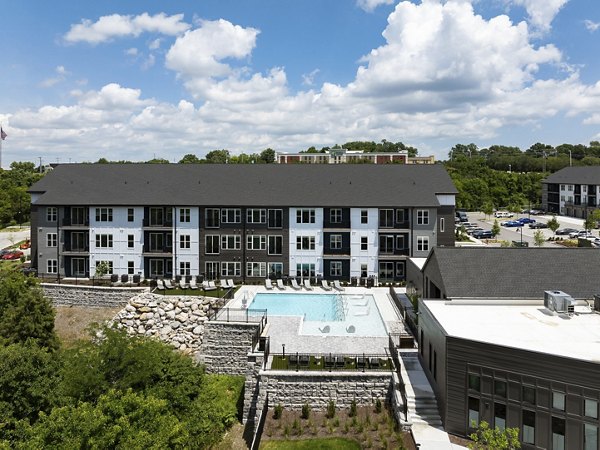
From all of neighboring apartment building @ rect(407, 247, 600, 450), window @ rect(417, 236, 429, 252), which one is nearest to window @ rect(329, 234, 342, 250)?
window @ rect(417, 236, 429, 252)

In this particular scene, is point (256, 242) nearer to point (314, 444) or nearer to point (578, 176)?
point (314, 444)

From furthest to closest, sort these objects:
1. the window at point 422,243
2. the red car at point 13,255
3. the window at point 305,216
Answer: the red car at point 13,255 < the window at point 305,216 < the window at point 422,243

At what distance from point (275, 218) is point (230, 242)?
4.58m

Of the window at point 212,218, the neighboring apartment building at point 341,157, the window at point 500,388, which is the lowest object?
the window at point 500,388

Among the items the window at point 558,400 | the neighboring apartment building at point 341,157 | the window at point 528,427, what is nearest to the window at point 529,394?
the window at point 528,427

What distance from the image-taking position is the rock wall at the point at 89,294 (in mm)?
38938

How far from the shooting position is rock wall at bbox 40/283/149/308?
38938mm

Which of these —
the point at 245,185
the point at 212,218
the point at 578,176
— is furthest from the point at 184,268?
the point at 578,176

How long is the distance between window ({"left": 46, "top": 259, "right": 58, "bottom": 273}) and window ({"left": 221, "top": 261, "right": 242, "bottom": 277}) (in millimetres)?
15697

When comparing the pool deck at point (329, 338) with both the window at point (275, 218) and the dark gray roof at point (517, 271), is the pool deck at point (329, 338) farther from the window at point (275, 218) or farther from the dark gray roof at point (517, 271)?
the window at point (275, 218)

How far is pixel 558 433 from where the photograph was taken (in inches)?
634

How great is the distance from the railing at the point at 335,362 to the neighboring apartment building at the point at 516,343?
2204 millimetres

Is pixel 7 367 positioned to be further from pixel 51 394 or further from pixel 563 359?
pixel 563 359

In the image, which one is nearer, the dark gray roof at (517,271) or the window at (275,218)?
the dark gray roof at (517,271)
